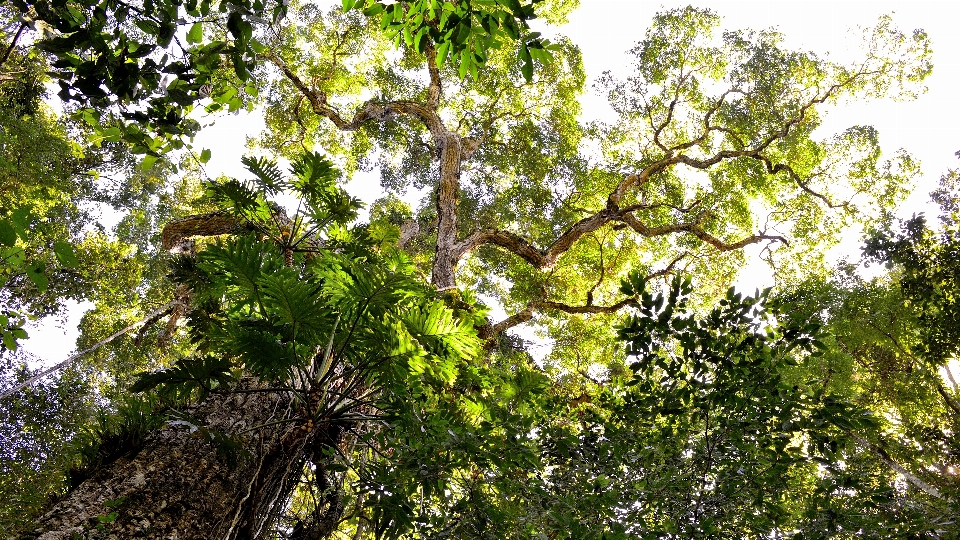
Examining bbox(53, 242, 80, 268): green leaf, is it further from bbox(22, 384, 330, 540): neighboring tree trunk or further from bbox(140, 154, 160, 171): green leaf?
bbox(22, 384, 330, 540): neighboring tree trunk

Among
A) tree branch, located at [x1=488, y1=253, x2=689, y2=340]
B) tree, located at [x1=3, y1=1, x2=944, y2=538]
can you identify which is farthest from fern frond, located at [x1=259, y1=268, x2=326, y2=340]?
tree branch, located at [x1=488, y1=253, x2=689, y2=340]

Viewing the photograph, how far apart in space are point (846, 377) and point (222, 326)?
896 cm

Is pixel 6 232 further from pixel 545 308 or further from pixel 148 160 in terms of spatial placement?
pixel 545 308

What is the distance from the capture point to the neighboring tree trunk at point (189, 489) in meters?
2.63

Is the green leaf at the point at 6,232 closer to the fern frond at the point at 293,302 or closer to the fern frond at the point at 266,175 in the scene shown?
the fern frond at the point at 293,302

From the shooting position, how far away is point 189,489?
300cm

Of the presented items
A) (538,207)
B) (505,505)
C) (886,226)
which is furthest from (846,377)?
(505,505)

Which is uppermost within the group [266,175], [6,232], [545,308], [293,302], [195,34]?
[545,308]

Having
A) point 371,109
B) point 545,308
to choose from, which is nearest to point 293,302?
point 545,308

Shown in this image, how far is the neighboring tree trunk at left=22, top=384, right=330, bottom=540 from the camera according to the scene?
2.63m

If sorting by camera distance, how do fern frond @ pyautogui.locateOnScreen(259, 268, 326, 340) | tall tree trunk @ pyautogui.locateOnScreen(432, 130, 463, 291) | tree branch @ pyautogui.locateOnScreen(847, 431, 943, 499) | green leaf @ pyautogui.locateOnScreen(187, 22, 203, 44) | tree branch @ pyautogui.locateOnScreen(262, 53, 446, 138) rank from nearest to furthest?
green leaf @ pyautogui.locateOnScreen(187, 22, 203, 44), fern frond @ pyautogui.locateOnScreen(259, 268, 326, 340), tall tree trunk @ pyautogui.locateOnScreen(432, 130, 463, 291), tree branch @ pyautogui.locateOnScreen(847, 431, 943, 499), tree branch @ pyautogui.locateOnScreen(262, 53, 446, 138)

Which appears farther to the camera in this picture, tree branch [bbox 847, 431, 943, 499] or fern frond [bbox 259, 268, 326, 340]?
tree branch [bbox 847, 431, 943, 499]

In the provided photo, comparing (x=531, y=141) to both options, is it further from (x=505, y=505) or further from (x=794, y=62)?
(x=505, y=505)

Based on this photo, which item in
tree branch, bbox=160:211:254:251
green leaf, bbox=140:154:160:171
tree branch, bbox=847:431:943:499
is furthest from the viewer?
tree branch, bbox=847:431:943:499
